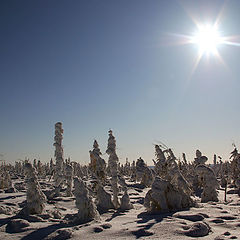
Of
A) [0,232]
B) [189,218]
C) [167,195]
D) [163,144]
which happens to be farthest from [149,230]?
[163,144]

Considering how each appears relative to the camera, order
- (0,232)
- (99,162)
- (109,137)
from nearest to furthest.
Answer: (0,232)
(109,137)
(99,162)

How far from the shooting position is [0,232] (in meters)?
14.4

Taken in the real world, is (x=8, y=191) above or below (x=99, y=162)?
below

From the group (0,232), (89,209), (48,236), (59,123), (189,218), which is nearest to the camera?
(48,236)

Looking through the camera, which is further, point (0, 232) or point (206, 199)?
point (206, 199)

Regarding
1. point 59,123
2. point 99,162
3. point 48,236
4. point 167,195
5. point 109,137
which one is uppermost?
point 59,123

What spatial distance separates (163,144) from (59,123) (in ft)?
68.9

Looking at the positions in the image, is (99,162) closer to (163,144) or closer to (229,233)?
(163,144)

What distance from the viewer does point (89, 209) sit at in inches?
680

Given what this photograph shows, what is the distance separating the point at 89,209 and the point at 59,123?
23.2 meters

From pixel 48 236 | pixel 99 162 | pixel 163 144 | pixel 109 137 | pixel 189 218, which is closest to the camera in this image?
pixel 48 236

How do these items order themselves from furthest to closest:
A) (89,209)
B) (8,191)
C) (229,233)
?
(8,191)
(89,209)
(229,233)

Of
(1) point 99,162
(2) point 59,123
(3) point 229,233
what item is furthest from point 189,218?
(2) point 59,123

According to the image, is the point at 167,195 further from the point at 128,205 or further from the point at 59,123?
the point at 59,123
